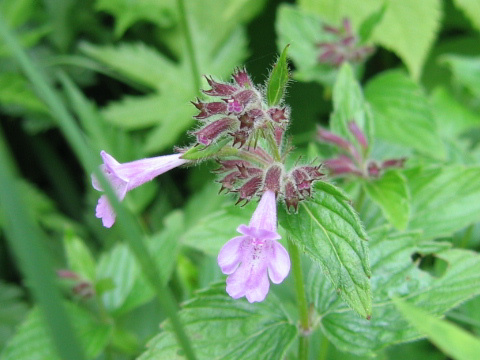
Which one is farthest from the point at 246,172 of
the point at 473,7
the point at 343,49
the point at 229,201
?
the point at 473,7

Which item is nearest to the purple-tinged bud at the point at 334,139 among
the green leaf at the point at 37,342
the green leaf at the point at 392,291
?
the green leaf at the point at 392,291

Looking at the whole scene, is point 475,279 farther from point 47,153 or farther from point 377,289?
point 47,153

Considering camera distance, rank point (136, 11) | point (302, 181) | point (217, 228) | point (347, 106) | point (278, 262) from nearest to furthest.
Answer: point (278, 262) < point (302, 181) < point (217, 228) < point (347, 106) < point (136, 11)

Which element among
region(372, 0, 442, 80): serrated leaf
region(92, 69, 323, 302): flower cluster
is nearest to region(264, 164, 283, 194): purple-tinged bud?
region(92, 69, 323, 302): flower cluster

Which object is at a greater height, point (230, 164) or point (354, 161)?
point (354, 161)

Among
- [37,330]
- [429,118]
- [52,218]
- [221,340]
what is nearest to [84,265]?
[37,330]

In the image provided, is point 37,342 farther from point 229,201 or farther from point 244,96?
point 244,96

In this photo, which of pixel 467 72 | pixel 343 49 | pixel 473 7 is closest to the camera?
pixel 343 49
